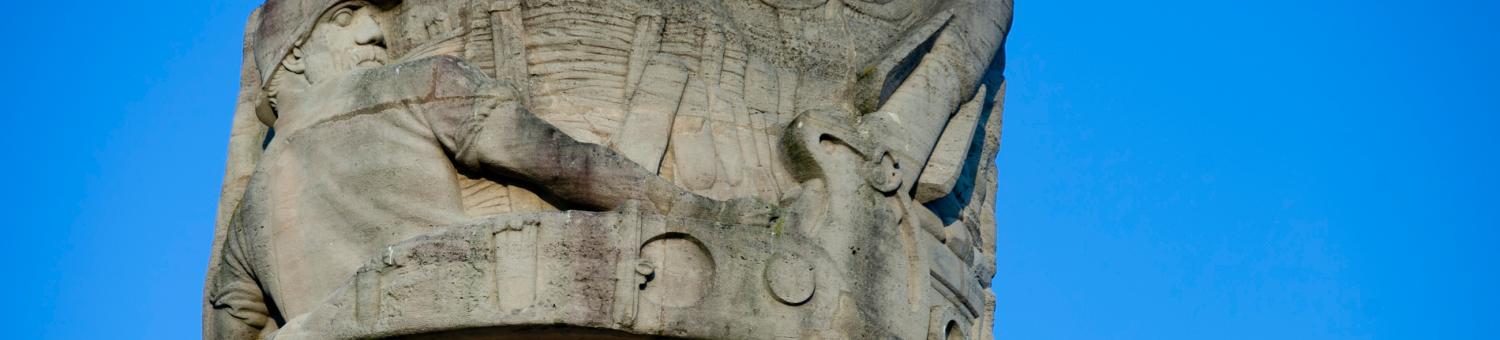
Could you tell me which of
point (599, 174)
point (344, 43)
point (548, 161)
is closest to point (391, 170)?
point (548, 161)

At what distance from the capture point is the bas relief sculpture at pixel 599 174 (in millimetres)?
18562

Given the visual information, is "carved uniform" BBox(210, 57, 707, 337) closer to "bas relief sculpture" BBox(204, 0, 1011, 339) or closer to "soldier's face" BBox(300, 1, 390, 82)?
"bas relief sculpture" BBox(204, 0, 1011, 339)

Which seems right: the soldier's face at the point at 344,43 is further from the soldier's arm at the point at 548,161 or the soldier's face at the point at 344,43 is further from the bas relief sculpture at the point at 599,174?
the soldier's arm at the point at 548,161

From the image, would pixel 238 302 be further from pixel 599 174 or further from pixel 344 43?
pixel 599 174

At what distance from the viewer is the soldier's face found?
20344mm

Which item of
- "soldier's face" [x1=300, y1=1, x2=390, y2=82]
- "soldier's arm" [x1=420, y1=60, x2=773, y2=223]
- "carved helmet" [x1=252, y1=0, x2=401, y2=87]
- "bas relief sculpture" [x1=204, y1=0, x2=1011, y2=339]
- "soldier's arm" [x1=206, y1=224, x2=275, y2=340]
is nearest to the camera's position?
"bas relief sculpture" [x1=204, y1=0, x2=1011, y2=339]

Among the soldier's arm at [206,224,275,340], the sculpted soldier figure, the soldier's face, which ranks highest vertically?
the soldier's face

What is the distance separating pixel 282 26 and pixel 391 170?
1.99 metres

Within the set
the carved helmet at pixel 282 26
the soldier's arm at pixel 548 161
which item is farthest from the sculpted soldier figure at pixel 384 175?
the carved helmet at pixel 282 26

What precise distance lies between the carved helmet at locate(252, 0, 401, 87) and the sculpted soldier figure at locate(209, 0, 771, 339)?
1.84 ft

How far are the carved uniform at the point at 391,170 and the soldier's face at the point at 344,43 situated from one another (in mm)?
442

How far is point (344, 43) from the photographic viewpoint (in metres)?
20.5

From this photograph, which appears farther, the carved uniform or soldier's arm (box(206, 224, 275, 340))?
soldier's arm (box(206, 224, 275, 340))

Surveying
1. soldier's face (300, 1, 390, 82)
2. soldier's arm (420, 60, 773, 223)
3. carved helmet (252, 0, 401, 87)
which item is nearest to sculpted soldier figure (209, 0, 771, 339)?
soldier's arm (420, 60, 773, 223)
